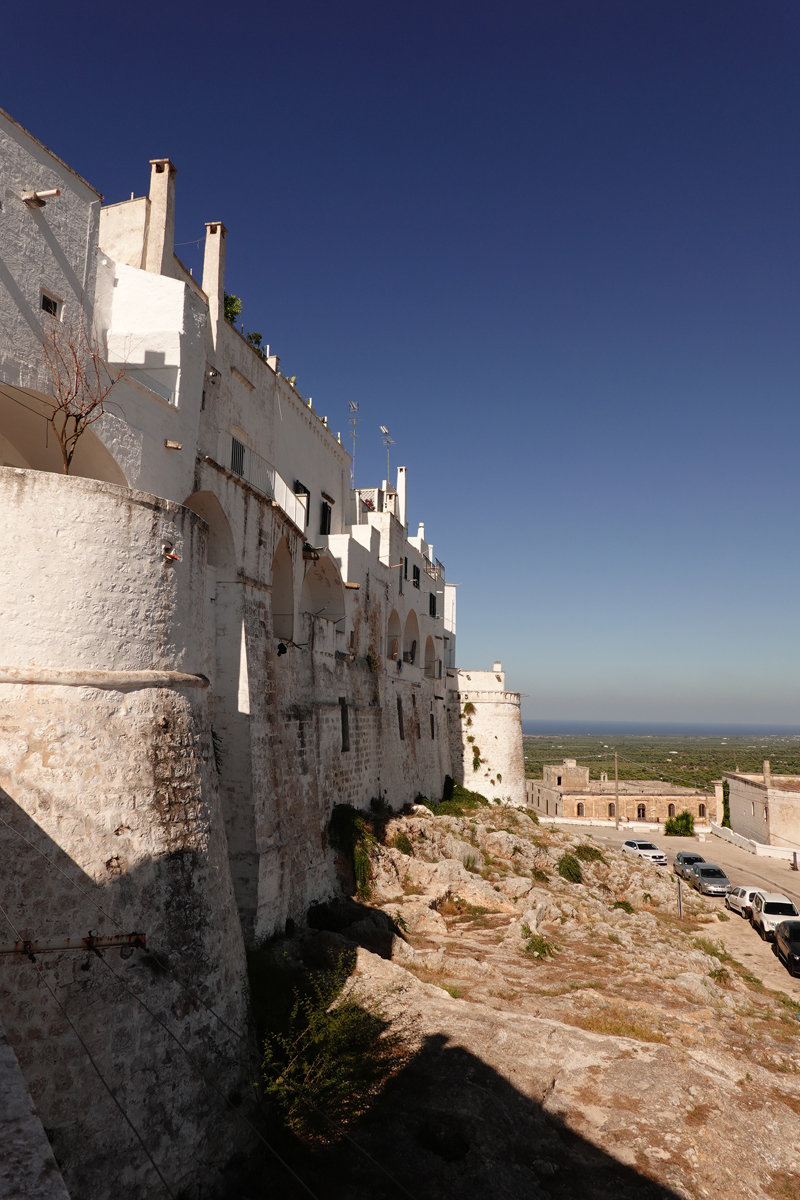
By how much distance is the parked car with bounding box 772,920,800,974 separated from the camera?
65.1ft

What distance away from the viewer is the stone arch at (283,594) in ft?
58.4

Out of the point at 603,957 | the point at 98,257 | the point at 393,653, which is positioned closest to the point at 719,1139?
the point at 603,957

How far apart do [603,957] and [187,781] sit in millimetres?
12667

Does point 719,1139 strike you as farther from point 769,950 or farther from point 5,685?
point 769,950

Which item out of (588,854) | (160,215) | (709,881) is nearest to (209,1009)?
(160,215)

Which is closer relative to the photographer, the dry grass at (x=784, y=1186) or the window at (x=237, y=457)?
the dry grass at (x=784, y=1186)

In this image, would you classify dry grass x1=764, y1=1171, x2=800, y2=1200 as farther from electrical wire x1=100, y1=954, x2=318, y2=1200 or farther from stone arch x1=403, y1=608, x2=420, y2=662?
stone arch x1=403, y1=608, x2=420, y2=662

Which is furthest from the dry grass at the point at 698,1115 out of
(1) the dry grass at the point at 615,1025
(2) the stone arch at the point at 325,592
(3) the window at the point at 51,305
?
(3) the window at the point at 51,305

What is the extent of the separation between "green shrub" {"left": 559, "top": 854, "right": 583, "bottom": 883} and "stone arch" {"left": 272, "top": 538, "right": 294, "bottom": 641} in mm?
15163

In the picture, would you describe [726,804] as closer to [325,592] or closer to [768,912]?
[768,912]

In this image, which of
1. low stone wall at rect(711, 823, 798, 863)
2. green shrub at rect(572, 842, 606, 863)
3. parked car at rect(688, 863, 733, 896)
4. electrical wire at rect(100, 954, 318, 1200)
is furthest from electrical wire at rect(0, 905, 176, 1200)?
low stone wall at rect(711, 823, 798, 863)

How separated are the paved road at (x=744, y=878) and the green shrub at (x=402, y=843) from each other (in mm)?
10227

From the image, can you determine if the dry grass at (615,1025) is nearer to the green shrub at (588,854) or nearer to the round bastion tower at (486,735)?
the green shrub at (588,854)

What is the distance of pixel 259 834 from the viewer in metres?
13.5
